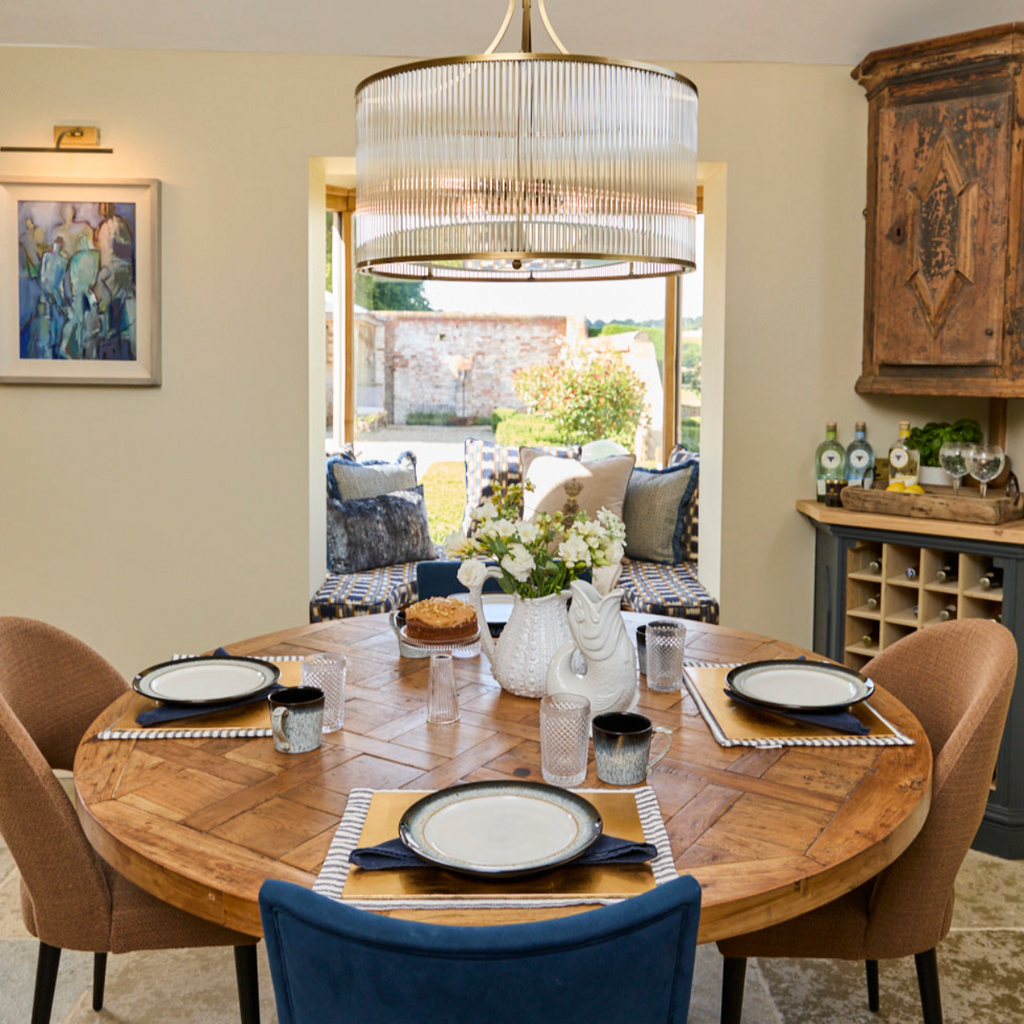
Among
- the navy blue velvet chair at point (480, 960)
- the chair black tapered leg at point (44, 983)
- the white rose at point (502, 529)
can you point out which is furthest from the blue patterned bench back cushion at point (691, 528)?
the navy blue velvet chair at point (480, 960)

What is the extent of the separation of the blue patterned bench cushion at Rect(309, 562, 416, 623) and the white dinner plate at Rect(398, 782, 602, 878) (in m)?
2.21

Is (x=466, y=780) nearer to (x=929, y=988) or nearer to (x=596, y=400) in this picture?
(x=929, y=988)

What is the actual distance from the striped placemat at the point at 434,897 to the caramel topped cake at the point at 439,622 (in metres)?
0.75

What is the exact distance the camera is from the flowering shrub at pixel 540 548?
1.96m

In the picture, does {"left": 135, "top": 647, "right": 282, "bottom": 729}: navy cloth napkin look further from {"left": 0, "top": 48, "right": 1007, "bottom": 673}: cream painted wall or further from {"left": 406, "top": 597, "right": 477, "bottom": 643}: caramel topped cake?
{"left": 0, "top": 48, "right": 1007, "bottom": 673}: cream painted wall

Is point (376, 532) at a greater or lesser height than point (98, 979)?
greater

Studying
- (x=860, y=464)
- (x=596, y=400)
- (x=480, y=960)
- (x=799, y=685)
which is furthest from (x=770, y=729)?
(x=596, y=400)

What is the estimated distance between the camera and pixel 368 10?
11.2 ft

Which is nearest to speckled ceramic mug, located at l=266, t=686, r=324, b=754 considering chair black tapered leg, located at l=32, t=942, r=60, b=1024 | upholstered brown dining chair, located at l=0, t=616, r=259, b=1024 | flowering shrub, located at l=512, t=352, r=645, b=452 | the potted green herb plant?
upholstered brown dining chair, located at l=0, t=616, r=259, b=1024

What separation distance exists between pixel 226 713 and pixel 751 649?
3.79 ft

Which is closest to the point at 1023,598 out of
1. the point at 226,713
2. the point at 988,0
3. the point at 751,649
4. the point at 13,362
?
the point at 751,649

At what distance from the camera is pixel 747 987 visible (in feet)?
8.05

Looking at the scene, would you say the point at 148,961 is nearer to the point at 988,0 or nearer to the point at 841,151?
the point at 841,151

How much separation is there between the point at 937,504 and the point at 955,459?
0.69ft
